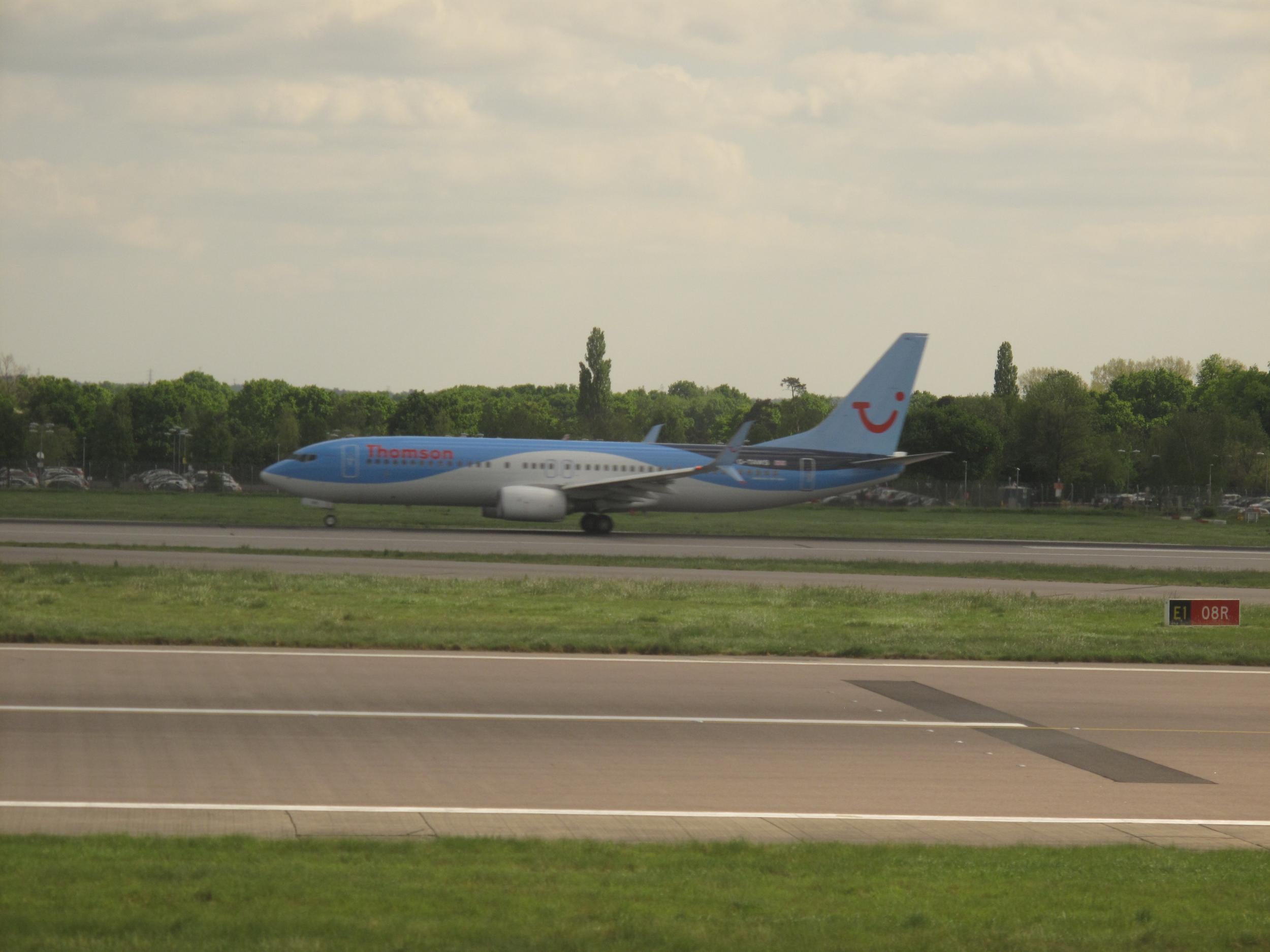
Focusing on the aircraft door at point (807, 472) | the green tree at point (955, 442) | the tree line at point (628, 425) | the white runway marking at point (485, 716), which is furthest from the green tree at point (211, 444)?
the white runway marking at point (485, 716)

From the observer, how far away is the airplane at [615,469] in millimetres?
47812

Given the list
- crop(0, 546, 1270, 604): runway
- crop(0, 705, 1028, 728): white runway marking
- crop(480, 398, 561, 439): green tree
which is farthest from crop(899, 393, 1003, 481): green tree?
crop(0, 705, 1028, 728): white runway marking

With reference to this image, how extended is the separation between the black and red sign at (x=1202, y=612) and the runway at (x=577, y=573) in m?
5.55

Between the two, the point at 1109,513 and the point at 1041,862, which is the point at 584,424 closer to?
the point at 1109,513

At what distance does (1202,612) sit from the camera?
2588 cm

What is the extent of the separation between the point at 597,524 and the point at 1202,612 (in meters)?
26.9

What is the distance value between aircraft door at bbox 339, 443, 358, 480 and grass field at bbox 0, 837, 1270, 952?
39364 mm

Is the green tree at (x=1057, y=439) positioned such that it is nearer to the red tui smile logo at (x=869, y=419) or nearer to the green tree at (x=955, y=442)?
the green tree at (x=955, y=442)

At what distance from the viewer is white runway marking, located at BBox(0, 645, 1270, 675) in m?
19.2

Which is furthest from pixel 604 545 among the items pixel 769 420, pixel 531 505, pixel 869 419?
pixel 769 420

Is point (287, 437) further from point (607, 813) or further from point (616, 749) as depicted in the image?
point (607, 813)

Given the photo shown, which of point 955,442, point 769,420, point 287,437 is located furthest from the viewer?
point 769,420

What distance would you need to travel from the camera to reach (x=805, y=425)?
146m

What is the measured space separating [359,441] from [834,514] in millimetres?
33852
